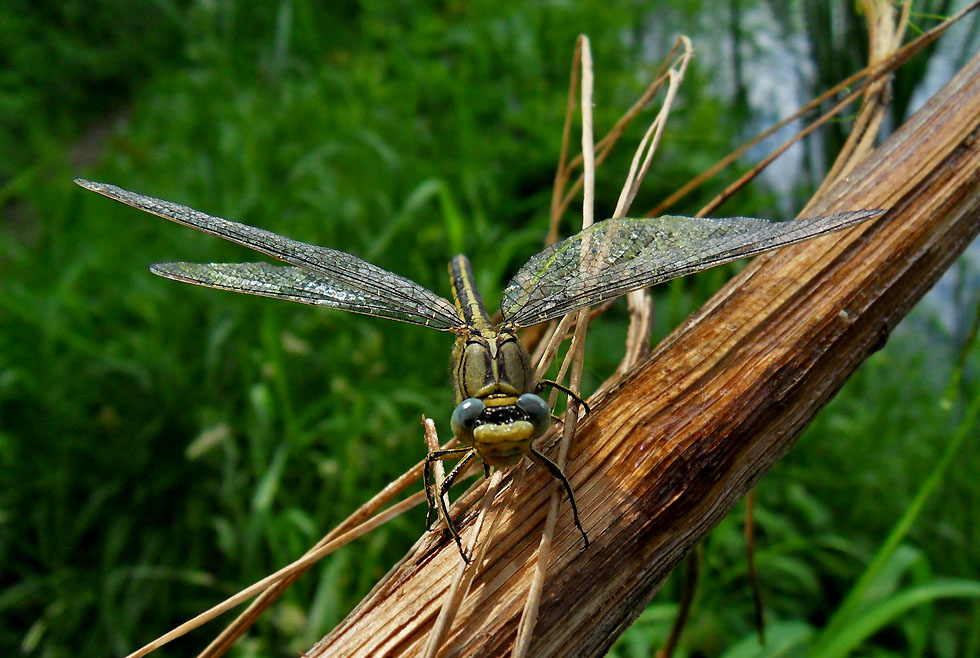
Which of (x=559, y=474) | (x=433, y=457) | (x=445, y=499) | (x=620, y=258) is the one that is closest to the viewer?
(x=559, y=474)

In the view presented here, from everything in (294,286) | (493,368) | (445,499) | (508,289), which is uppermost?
(294,286)

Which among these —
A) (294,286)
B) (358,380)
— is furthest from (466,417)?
(358,380)

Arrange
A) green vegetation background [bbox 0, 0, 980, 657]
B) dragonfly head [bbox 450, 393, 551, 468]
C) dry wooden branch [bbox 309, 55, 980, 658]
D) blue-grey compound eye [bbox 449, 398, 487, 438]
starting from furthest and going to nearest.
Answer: green vegetation background [bbox 0, 0, 980, 657] → blue-grey compound eye [bbox 449, 398, 487, 438] → dragonfly head [bbox 450, 393, 551, 468] → dry wooden branch [bbox 309, 55, 980, 658]

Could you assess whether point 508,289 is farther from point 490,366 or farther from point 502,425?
point 502,425

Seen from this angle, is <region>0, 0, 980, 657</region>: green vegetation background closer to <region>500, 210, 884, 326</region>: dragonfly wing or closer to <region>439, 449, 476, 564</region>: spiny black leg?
<region>500, 210, 884, 326</region>: dragonfly wing

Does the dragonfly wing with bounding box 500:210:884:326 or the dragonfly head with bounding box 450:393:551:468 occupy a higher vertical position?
the dragonfly wing with bounding box 500:210:884:326

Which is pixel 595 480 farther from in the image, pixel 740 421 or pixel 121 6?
pixel 121 6

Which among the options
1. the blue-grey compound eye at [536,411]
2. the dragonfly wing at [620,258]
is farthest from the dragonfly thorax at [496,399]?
the dragonfly wing at [620,258]

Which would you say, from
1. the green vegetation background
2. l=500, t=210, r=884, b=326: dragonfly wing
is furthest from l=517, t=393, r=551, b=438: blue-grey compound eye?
the green vegetation background
